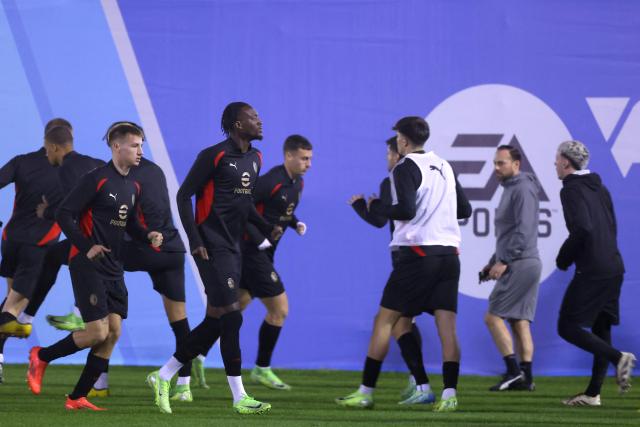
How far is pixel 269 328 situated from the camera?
9.71 meters

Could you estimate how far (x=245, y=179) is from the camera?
7.30 metres

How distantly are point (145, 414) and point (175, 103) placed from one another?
4.34 metres

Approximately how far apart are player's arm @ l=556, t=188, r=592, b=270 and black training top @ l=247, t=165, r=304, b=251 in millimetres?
2308

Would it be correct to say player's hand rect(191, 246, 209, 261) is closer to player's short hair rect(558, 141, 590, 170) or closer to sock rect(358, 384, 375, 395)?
sock rect(358, 384, 375, 395)

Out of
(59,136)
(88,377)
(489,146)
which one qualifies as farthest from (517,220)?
(88,377)

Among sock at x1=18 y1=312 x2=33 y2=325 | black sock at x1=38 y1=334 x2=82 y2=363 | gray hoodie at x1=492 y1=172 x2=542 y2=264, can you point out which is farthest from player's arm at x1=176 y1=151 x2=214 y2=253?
gray hoodie at x1=492 y1=172 x2=542 y2=264

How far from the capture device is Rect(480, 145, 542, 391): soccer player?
9641mm

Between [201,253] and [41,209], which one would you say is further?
[41,209]

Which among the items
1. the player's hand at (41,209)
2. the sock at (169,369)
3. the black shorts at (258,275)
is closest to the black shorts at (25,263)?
the player's hand at (41,209)

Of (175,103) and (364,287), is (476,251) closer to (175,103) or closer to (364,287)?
(364,287)

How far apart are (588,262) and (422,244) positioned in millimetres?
1431

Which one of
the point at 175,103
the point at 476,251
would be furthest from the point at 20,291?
the point at 476,251

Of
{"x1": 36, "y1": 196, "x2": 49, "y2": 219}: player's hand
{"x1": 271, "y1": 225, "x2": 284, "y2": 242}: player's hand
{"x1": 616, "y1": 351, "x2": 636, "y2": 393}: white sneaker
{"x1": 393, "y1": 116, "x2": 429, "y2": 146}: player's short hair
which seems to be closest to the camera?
{"x1": 393, "y1": 116, "x2": 429, "y2": 146}: player's short hair

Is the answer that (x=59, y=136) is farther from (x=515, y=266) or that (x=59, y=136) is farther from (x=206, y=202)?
(x=515, y=266)
